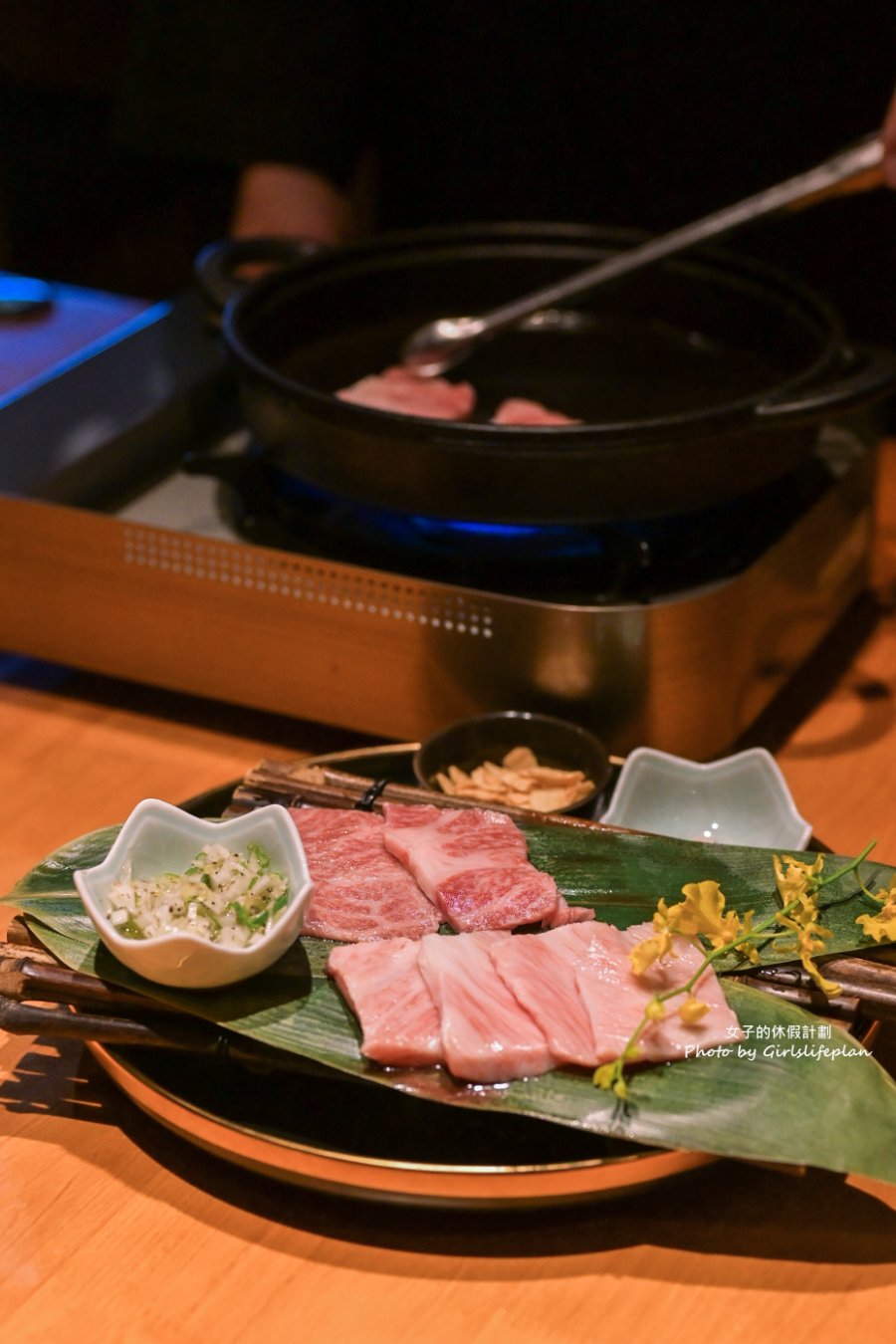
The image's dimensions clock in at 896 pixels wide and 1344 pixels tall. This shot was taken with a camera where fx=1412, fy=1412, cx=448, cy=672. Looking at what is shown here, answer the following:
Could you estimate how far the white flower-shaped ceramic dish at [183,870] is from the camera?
3.28 ft

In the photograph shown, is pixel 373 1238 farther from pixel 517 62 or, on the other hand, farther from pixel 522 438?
pixel 517 62

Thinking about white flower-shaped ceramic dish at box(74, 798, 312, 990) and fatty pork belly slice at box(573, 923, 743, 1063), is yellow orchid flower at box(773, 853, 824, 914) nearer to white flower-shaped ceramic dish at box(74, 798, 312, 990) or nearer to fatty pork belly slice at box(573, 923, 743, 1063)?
fatty pork belly slice at box(573, 923, 743, 1063)

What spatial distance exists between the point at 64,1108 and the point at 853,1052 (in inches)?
24.3

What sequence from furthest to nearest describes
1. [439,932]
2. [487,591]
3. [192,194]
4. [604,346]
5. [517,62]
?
[192,194]
[517,62]
[604,346]
[487,591]
[439,932]

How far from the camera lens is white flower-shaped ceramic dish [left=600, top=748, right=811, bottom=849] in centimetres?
140

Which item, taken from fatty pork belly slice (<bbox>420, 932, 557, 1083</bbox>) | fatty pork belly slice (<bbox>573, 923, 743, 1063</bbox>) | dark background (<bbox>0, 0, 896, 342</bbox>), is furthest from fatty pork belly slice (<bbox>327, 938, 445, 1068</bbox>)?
dark background (<bbox>0, 0, 896, 342</bbox>)

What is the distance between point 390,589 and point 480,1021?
0.62 m

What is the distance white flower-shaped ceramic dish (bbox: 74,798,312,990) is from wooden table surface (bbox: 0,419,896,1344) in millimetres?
174

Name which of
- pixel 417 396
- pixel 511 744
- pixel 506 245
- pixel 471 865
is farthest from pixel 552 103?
pixel 471 865

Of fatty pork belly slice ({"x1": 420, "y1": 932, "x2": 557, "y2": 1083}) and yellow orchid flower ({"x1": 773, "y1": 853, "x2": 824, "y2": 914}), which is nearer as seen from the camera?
fatty pork belly slice ({"x1": 420, "y1": 932, "x2": 557, "y2": 1083})

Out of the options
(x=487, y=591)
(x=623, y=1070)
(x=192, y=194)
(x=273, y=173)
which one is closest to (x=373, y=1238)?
(x=623, y=1070)

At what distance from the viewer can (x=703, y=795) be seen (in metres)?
1.43

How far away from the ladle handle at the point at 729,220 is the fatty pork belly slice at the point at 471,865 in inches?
30.4

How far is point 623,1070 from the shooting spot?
3.29 ft
